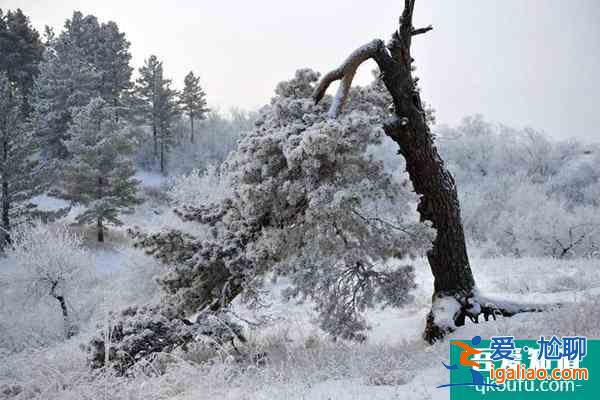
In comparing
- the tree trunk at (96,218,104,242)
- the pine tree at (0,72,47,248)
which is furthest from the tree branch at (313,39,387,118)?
the tree trunk at (96,218,104,242)

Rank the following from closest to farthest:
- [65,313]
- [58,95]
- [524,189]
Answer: [65,313] → [524,189] → [58,95]

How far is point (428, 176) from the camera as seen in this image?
6797 mm

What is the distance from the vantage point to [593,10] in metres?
15.5

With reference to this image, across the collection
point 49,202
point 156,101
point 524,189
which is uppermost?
point 156,101

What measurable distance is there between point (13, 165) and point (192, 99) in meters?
26.2

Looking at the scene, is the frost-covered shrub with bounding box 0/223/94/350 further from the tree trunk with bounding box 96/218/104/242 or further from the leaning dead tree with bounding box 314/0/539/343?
the leaning dead tree with bounding box 314/0/539/343

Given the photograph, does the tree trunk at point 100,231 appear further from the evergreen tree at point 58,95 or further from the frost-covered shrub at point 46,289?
the frost-covered shrub at point 46,289

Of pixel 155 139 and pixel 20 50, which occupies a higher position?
pixel 20 50

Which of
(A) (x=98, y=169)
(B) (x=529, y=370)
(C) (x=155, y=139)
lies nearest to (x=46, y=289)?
(A) (x=98, y=169)

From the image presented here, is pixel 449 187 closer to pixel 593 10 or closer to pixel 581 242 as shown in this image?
pixel 593 10

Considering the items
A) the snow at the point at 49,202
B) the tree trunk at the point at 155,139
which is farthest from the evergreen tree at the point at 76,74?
the snow at the point at 49,202

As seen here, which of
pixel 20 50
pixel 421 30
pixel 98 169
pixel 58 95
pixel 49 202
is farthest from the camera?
pixel 20 50

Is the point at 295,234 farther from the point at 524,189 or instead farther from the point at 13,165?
the point at 524,189

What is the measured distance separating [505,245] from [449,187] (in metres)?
22.5
